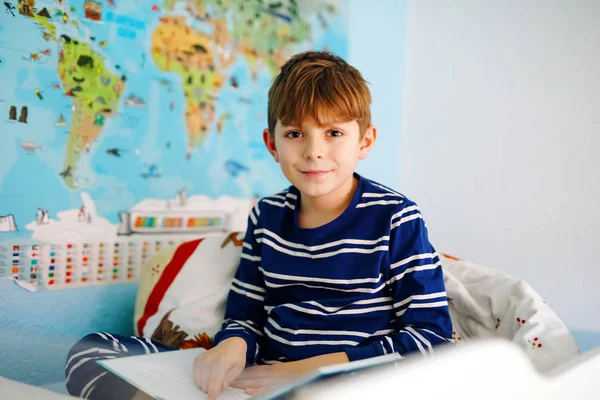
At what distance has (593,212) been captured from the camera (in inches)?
53.4

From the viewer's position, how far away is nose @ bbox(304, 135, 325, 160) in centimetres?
87

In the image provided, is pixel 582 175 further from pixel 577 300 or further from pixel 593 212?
pixel 577 300

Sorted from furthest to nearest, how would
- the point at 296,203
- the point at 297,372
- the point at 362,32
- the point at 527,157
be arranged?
the point at 362,32
the point at 527,157
the point at 296,203
the point at 297,372

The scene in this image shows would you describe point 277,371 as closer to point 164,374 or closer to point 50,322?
point 164,374

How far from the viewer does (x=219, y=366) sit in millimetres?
775

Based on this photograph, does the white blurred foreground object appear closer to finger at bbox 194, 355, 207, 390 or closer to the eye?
finger at bbox 194, 355, 207, 390

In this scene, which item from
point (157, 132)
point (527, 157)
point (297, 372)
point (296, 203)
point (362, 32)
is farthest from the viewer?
point (362, 32)

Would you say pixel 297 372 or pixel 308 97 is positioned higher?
pixel 308 97

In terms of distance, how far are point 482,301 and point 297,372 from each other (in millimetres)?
447

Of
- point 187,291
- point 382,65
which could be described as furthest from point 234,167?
point 382,65

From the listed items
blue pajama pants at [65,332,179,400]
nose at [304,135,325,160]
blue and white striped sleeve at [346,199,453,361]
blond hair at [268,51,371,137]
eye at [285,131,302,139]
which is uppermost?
blond hair at [268,51,371,137]

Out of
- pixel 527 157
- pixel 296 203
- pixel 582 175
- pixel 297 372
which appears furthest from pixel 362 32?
pixel 297 372

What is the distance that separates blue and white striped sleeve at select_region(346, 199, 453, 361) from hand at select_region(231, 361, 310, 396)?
8cm

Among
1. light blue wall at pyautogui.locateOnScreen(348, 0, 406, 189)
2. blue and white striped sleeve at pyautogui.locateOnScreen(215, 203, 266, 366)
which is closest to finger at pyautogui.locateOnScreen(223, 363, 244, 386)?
blue and white striped sleeve at pyautogui.locateOnScreen(215, 203, 266, 366)
